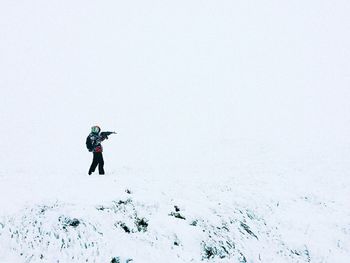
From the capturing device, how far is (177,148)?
38.6 m

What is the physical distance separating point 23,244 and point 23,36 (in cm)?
14554

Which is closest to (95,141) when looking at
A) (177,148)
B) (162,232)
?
(162,232)

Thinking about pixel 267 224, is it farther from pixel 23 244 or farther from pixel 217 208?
pixel 23 244

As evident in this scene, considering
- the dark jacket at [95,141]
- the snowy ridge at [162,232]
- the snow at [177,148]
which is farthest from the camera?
the dark jacket at [95,141]

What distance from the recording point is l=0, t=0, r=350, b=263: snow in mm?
9977

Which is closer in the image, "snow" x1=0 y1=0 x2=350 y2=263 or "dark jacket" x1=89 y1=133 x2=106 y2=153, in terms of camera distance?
"snow" x1=0 y1=0 x2=350 y2=263

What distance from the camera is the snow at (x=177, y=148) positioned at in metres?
9.98

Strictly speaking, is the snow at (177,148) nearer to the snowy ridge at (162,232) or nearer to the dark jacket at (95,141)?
the snowy ridge at (162,232)

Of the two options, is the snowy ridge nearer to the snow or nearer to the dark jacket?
the snow

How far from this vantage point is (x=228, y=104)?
75125 millimetres

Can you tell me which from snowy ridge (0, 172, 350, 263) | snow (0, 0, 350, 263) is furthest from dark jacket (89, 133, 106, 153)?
snowy ridge (0, 172, 350, 263)

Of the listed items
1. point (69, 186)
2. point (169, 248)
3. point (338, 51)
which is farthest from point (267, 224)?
point (338, 51)

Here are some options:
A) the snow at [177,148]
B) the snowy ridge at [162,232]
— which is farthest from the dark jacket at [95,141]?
the snowy ridge at [162,232]

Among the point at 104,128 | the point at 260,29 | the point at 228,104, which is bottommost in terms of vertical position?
the point at 104,128
